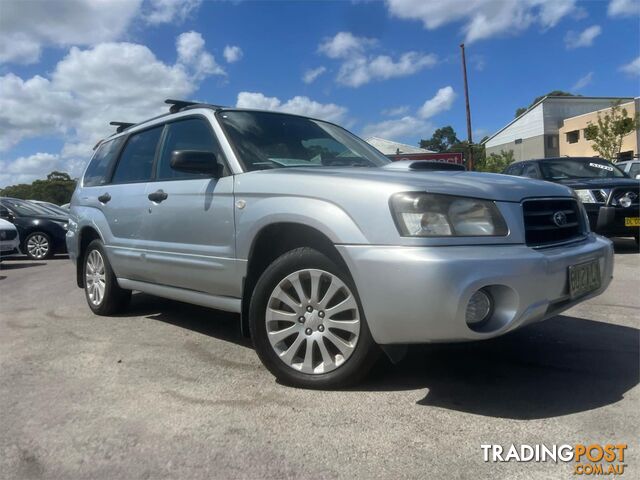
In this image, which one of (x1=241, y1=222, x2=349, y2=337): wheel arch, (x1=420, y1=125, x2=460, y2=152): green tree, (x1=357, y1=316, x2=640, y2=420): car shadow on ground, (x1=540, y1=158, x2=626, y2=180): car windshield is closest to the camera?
(x1=357, y1=316, x2=640, y2=420): car shadow on ground

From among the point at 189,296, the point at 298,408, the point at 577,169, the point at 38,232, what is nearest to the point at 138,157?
the point at 189,296

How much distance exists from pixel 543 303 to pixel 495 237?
40 centimetres

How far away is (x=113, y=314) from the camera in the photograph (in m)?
5.16

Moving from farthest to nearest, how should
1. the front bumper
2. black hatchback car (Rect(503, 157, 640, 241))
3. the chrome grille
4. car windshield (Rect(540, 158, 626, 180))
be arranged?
car windshield (Rect(540, 158, 626, 180)) < black hatchback car (Rect(503, 157, 640, 241)) < the chrome grille < the front bumper

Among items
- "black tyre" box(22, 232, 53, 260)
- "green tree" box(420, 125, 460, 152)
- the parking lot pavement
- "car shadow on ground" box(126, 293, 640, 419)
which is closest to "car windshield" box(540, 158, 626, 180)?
the parking lot pavement

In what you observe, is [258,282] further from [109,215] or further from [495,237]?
[109,215]

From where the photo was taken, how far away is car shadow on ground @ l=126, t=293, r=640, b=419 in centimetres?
273

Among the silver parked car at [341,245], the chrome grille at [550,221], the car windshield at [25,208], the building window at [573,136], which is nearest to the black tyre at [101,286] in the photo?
the silver parked car at [341,245]

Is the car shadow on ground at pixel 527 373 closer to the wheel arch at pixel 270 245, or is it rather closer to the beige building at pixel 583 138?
the wheel arch at pixel 270 245

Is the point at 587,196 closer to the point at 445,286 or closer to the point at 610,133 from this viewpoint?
the point at 445,286

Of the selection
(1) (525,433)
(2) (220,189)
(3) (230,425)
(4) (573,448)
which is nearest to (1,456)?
(3) (230,425)

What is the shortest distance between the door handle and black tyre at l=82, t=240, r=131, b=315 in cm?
112

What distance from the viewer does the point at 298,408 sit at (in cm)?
276

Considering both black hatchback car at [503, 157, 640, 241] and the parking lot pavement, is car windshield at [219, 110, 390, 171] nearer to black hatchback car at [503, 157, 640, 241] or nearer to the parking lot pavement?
the parking lot pavement
